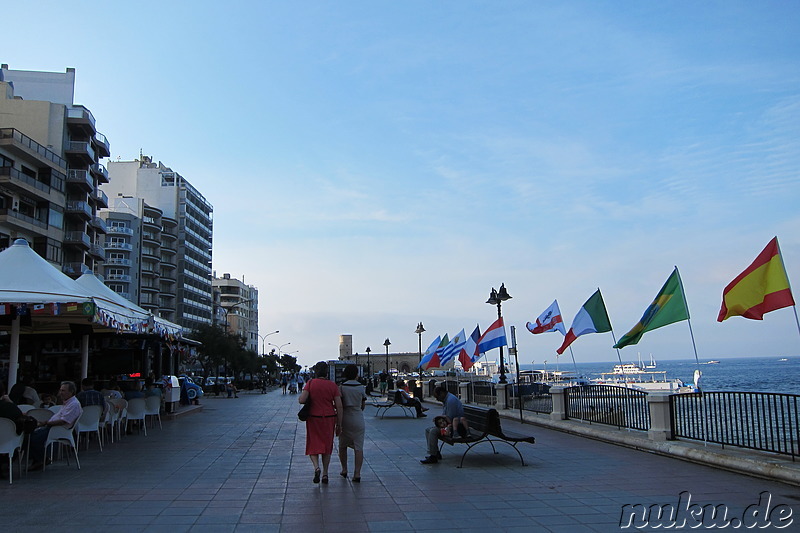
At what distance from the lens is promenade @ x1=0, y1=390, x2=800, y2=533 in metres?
6.57

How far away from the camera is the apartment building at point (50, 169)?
139ft

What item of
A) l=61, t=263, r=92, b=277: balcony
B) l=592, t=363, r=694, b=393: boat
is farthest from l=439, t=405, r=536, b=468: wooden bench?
l=61, t=263, r=92, b=277: balcony

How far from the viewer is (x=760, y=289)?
32.1ft

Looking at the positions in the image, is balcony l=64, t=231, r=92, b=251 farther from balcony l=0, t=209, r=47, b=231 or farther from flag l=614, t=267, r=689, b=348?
flag l=614, t=267, r=689, b=348

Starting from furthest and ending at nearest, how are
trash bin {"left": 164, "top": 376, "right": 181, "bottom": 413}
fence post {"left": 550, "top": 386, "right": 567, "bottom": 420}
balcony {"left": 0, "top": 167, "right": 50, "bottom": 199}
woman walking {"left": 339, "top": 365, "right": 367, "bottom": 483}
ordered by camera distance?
balcony {"left": 0, "top": 167, "right": 50, "bottom": 199}
trash bin {"left": 164, "top": 376, "right": 181, "bottom": 413}
fence post {"left": 550, "top": 386, "right": 567, "bottom": 420}
woman walking {"left": 339, "top": 365, "right": 367, "bottom": 483}

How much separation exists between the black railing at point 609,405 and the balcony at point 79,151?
47.6 meters

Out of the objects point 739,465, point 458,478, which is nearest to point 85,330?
point 458,478

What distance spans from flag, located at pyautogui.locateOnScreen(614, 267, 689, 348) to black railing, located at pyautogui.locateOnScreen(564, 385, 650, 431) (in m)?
1.35

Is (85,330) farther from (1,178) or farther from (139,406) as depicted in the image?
(1,178)

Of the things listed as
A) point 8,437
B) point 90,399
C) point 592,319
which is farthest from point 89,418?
point 592,319

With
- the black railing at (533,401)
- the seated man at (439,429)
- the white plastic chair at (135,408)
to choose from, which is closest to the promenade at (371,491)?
the seated man at (439,429)

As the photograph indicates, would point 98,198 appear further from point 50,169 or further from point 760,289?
point 760,289

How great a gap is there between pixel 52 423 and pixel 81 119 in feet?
163

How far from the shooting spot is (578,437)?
1421 cm
